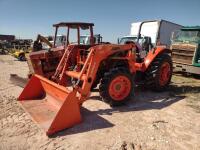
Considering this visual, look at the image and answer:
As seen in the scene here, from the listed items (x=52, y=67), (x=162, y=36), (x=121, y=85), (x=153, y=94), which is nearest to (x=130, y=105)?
(x=121, y=85)

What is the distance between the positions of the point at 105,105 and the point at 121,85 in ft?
2.34

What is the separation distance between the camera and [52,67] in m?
8.94

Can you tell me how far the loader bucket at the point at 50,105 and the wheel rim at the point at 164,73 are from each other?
3.90m

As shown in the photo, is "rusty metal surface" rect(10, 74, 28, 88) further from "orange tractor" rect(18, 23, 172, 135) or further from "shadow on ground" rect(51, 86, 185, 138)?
"shadow on ground" rect(51, 86, 185, 138)

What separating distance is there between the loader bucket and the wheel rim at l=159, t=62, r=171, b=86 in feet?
12.8

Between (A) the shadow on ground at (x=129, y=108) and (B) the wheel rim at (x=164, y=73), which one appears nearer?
(A) the shadow on ground at (x=129, y=108)

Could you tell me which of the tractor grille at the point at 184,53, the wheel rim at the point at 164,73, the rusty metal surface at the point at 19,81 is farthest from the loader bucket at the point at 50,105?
the tractor grille at the point at 184,53

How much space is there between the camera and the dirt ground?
4.54m

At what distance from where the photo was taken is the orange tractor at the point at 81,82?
5203 mm

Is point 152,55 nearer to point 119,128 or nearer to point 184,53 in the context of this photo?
point 119,128

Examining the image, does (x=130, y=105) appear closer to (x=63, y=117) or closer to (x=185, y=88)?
(x=63, y=117)

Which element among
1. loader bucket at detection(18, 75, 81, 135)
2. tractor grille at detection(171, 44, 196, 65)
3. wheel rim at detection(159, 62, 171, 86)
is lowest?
loader bucket at detection(18, 75, 81, 135)

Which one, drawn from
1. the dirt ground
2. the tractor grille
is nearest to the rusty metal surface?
the dirt ground

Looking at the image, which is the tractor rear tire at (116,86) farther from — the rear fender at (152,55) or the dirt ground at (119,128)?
the rear fender at (152,55)
